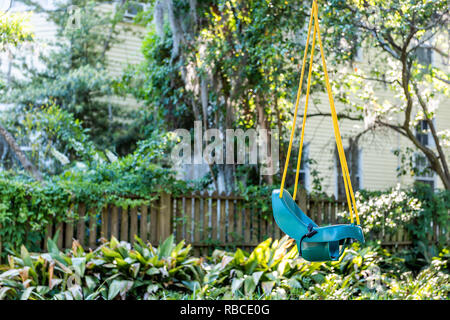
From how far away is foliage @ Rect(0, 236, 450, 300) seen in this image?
4.65 m

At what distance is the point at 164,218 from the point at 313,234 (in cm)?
379

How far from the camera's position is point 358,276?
5.38 m

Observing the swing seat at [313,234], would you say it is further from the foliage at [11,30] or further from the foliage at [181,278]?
the foliage at [11,30]

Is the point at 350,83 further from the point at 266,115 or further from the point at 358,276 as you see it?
the point at 358,276

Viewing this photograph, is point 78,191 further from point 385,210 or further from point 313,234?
point 385,210

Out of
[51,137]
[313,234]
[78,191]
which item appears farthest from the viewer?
[51,137]

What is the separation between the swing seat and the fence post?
3.47 meters

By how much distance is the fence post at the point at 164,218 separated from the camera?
6547 millimetres

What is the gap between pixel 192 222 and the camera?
672 cm

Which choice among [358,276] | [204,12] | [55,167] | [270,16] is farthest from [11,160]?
[358,276]

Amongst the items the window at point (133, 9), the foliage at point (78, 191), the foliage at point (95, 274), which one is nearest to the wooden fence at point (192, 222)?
the foliage at point (78, 191)

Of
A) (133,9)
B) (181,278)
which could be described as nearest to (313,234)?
(181,278)

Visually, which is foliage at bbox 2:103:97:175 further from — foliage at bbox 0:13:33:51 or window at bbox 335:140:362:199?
window at bbox 335:140:362:199

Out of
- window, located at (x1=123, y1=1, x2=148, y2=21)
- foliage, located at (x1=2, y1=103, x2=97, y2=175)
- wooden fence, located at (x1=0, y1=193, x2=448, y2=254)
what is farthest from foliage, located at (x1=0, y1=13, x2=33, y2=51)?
window, located at (x1=123, y1=1, x2=148, y2=21)
